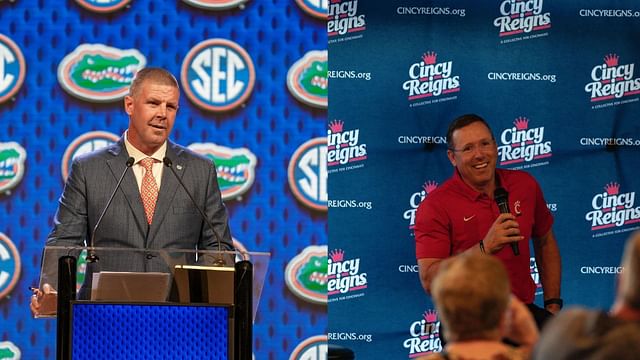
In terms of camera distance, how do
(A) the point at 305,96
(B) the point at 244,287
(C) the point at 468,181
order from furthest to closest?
(A) the point at 305,96, (C) the point at 468,181, (B) the point at 244,287

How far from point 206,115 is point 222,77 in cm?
25

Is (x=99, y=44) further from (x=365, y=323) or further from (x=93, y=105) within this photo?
(x=365, y=323)

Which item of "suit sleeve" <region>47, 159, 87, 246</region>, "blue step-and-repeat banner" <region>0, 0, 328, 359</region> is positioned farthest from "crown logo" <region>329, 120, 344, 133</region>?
"suit sleeve" <region>47, 159, 87, 246</region>

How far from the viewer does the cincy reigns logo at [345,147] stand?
7.16 meters

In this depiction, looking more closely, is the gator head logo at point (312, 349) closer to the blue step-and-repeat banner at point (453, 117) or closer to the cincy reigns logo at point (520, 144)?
the blue step-and-repeat banner at point (453, 117)

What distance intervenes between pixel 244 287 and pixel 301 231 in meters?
2.83

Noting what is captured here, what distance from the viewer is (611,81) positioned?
23.8 ft

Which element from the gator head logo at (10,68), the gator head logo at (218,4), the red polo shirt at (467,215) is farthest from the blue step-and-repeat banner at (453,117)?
the gator head logo at (10,68)

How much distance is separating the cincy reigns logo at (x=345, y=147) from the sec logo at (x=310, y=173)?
120mm

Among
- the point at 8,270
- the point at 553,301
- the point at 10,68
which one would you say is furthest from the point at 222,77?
the point at 553,301

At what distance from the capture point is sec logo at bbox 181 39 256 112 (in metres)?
7.07

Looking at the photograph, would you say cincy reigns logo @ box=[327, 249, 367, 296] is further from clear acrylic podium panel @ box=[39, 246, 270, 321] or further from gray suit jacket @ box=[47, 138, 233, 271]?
clear acrylic podium panel @ box=[39, 246, 270, 321]

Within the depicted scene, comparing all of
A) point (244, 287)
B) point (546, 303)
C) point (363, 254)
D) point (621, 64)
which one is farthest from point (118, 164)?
point (621, 64)

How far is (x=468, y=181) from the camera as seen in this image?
664cm
